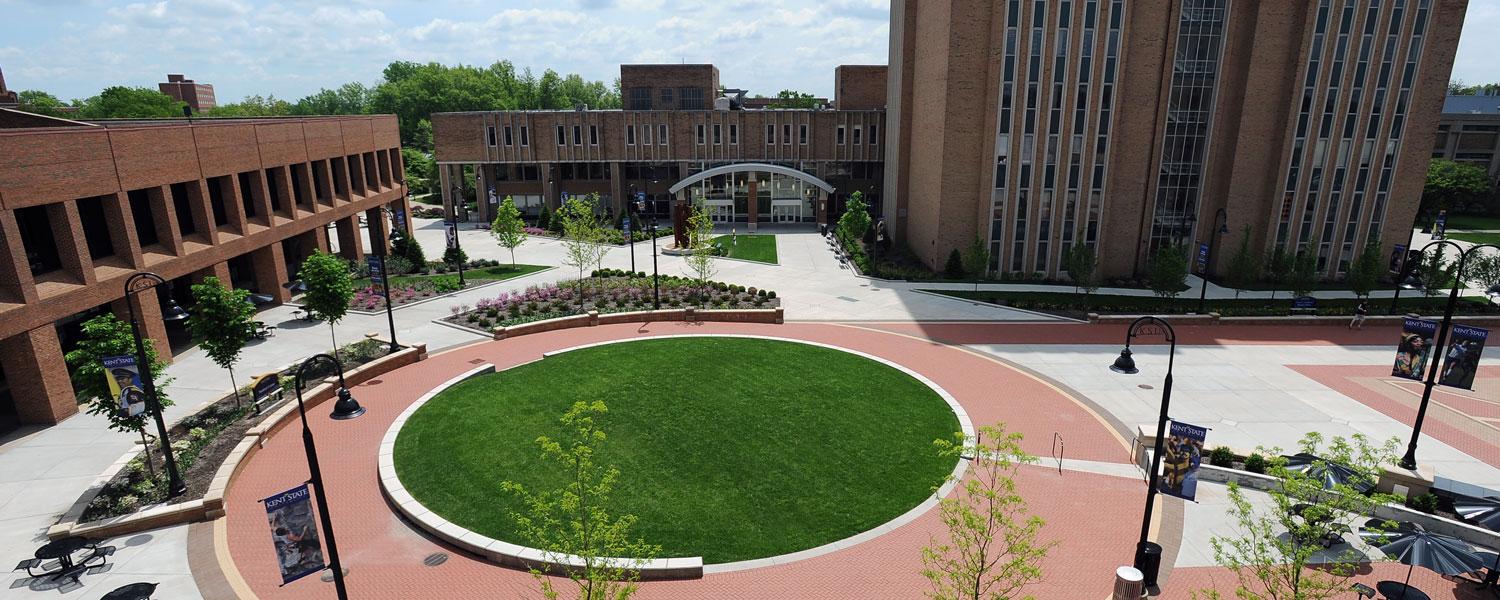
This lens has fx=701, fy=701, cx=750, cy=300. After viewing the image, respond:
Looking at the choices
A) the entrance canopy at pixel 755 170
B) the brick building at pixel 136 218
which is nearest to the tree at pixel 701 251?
the brick building at pixel 136 218

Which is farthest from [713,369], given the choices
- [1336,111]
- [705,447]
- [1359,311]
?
[1336,111]

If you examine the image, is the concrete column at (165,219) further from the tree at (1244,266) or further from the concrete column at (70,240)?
the tree at (1244,266)

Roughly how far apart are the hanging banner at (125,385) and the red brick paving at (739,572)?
9.02 ft

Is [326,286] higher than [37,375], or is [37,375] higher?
[326,286]

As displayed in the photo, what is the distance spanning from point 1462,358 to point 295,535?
88.6 ft

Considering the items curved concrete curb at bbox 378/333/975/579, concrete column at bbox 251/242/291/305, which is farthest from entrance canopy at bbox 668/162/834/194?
curved concrete curb at bbox 378/333/975/579

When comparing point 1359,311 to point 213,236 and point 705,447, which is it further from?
point 213,236

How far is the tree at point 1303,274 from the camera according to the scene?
3469 centimetres

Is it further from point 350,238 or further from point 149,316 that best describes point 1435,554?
point 350,238

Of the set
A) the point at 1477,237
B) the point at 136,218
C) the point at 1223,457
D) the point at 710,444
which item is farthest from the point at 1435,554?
the point at 1477,237

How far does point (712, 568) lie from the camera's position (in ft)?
46.0

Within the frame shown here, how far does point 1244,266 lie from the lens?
37.0m

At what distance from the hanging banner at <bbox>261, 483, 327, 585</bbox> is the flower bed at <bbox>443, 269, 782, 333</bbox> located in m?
18.7

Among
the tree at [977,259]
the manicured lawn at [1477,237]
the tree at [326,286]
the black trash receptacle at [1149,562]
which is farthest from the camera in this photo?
the manicured lawn at [1477,237]
